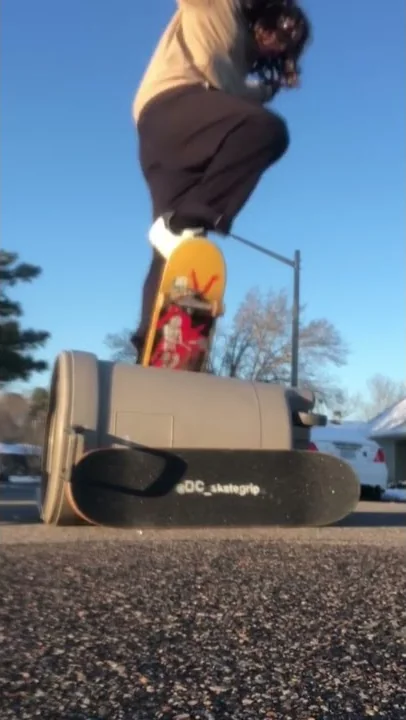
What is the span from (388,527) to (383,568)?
7.12ft

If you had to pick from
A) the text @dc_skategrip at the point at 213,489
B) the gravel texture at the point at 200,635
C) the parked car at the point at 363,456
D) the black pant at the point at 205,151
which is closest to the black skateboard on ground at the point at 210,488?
the text @dc_skategrip at the point at 213,489

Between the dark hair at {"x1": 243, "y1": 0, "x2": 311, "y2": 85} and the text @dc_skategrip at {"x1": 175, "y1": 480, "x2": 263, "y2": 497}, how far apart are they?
2.23 metres

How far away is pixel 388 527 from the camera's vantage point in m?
5.72

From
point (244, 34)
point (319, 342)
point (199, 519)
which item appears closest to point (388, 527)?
point (199, 519)

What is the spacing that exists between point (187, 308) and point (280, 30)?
62.3 inches

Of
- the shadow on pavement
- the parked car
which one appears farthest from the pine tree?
the shadow on pavement

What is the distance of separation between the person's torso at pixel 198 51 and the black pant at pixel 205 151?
8 centimetres

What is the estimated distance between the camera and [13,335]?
23.9 meters

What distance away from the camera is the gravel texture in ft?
6.39

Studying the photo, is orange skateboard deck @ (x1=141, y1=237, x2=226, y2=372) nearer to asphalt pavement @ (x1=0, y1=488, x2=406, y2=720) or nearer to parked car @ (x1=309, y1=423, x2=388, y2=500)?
asphalt pavement @ (x1=0, y1=488, x2=406, y2=720)

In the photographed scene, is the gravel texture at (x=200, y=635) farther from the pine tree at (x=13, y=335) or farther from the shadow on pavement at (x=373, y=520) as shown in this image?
the pine tree at (x=13, y=335)

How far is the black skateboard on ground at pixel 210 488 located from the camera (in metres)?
4.36

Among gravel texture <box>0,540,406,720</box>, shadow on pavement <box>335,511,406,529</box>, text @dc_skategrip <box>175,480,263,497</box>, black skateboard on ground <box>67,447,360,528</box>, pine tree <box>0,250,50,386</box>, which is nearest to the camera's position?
gravel texture <box>0,540,406,720</box>

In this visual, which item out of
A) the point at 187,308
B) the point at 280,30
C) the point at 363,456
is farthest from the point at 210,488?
the point at 363,456
